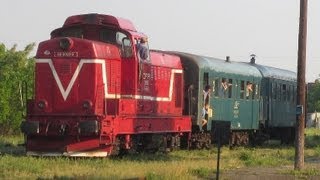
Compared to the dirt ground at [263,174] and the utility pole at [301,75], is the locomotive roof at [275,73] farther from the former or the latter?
the dirt ground at [263,174]

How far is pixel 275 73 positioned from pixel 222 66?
703 centimetres

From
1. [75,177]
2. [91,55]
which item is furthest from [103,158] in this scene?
[75,177]

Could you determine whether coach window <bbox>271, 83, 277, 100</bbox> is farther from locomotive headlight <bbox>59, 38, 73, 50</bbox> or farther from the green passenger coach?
locomotive headlight <bbox>59, 38, 73, 50</bbox>

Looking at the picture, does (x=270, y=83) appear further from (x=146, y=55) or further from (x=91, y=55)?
(x=91, y=55)

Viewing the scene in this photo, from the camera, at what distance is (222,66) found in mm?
26422

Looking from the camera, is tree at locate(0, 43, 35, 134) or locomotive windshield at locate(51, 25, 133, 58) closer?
locomotive windshield at locate(51, 25, 133, 58)

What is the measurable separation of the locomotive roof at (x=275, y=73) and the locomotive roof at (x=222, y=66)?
0.98 metres

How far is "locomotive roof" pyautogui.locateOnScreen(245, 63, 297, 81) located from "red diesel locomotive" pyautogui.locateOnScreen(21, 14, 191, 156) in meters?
11.7

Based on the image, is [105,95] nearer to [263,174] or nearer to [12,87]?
[263,174]

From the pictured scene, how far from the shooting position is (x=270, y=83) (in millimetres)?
31141

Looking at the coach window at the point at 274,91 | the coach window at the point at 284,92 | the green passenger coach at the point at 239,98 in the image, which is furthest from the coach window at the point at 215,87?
the coach window at the point at 284,92

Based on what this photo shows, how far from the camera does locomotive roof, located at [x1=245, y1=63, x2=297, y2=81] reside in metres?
31.2

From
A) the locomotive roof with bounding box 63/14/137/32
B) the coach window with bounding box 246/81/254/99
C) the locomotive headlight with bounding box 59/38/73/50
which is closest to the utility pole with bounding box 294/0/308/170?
the locomotive roof with bounding box 63/14/137/32

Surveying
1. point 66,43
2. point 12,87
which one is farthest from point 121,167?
point 12,87
